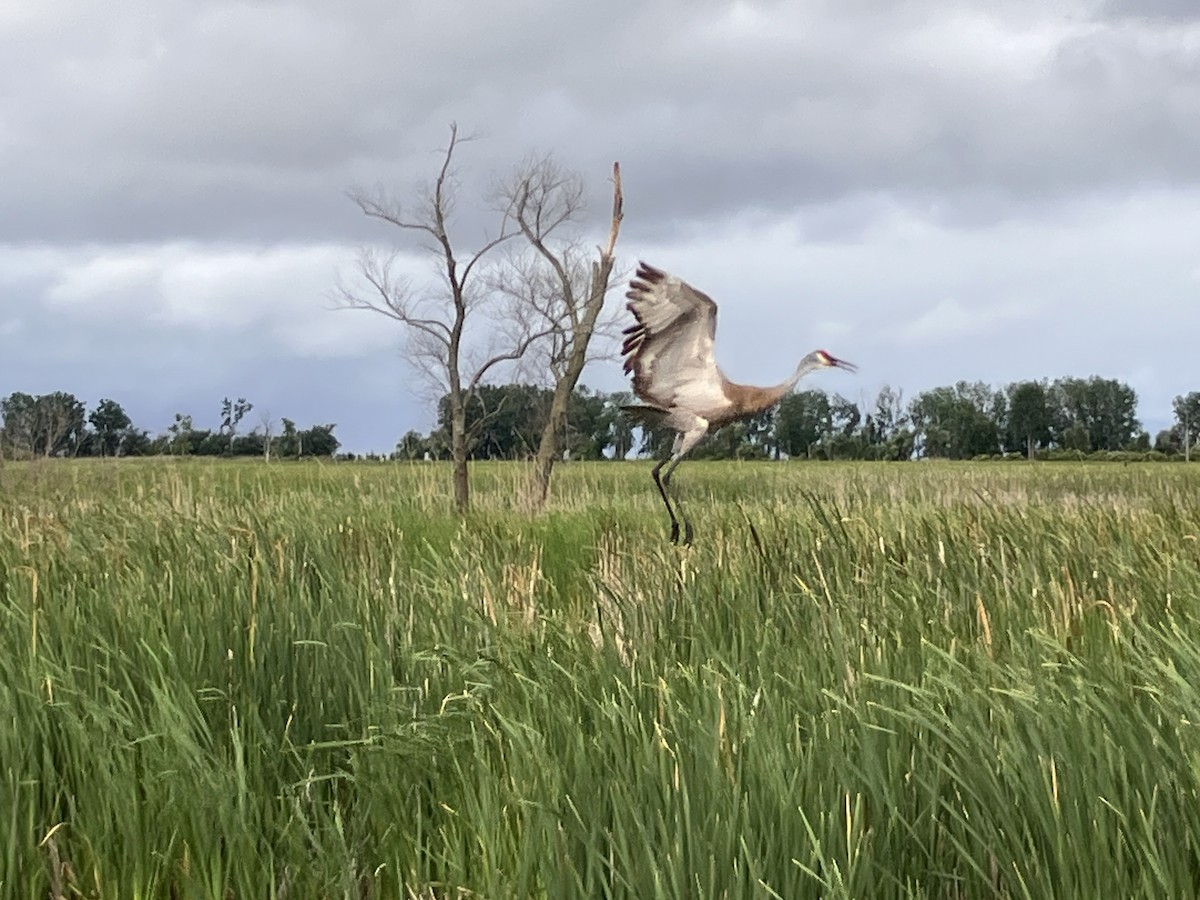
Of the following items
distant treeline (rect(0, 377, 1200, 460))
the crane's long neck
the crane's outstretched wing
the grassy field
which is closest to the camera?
the grassy field

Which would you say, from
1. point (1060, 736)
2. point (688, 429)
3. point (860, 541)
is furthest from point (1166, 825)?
point (688, 429)

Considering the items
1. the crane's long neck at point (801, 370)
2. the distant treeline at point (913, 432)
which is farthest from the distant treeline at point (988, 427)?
the crane's long neck at point (801, 370)

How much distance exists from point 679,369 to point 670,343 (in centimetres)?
21

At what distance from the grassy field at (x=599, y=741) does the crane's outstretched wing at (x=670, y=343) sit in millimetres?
2754

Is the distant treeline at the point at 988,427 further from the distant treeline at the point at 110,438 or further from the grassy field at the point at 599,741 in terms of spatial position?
the grassy field at the point at 599,741

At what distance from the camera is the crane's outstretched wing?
20.3 ft

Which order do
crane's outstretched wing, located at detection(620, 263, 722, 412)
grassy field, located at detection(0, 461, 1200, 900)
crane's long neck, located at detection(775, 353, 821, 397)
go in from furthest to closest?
1. crane's long neck, located at detection(775, 353, 821, 397)
2. crane's outstretched wing, located at detection(620, 263, 722, 412)
3. grassy field, located at detection(0, 461, 1200, 900)

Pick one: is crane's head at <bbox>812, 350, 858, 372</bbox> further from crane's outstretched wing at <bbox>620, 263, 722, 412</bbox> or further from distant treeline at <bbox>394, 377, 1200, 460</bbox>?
distant treeline at <bbox>394, 377, 1200, 460</bbox>

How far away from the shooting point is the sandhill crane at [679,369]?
20.4 feet

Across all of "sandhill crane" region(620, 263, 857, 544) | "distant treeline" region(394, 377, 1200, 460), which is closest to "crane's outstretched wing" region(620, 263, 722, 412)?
"sandhill crane" region(620, 263, 857, 544)

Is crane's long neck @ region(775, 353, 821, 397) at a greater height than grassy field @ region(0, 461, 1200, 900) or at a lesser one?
greater

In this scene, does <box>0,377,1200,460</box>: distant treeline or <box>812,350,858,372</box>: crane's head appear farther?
<box>0,377,1200,460</box>: distant treeline

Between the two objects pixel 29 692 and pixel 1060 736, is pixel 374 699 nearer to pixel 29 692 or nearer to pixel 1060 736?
pixel 29 692

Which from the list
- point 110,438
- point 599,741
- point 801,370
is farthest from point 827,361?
point 110,438
